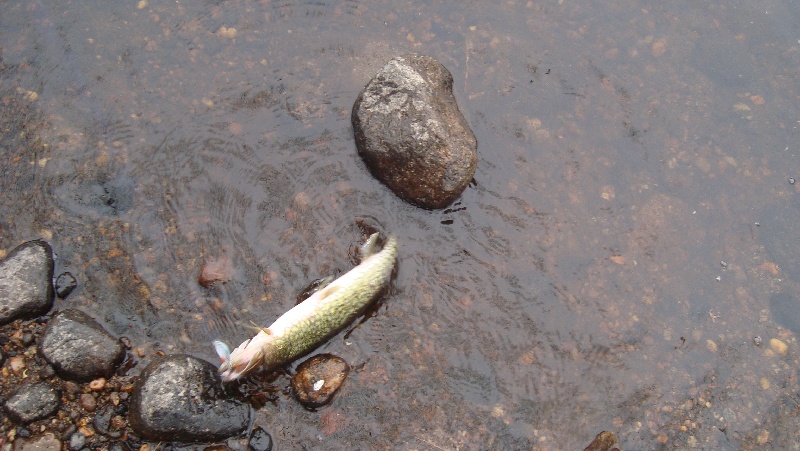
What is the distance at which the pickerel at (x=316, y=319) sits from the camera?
493cm

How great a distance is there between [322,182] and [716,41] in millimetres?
5252

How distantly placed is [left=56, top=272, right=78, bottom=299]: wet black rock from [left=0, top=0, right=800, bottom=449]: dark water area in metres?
0.08

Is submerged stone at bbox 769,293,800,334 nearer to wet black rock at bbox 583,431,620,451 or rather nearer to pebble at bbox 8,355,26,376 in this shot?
wet black rock at bbox 583,431,620,451

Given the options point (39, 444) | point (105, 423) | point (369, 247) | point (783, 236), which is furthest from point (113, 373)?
point (783, 236)

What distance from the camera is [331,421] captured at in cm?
535

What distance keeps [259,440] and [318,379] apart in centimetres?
73

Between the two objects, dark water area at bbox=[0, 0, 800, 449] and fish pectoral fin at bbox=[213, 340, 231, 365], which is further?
dark water area at bbox=[0, 0, 800, 449]

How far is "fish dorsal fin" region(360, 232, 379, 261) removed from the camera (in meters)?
5.75

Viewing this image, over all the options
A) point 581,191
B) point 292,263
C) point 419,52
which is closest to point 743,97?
point 581,191

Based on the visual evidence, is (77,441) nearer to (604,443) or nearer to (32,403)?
(32,403)

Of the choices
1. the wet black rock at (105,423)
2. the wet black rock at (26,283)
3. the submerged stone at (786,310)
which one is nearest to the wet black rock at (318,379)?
the wet black rock at (105,423)

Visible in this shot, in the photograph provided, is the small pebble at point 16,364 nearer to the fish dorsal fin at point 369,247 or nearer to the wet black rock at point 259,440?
the wet black rock at point 259,440

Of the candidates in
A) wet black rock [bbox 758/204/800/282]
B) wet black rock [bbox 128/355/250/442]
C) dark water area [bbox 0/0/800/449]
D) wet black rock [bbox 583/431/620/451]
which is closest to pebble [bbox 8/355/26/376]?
dark water area [bbox 0/0/800/449]

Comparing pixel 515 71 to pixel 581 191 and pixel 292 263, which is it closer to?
pixel 581 191
